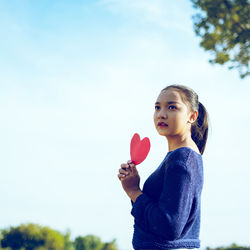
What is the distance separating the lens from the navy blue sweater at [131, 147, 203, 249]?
2600 millimetres

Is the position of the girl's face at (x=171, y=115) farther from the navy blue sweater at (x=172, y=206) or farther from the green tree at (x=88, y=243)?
the green tree at (x=88, y=243)

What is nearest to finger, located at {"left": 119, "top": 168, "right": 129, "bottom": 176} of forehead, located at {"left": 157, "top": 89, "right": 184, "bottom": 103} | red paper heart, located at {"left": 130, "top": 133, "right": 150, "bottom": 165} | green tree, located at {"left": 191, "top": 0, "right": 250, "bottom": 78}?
red paper heart, located at {"left": 130, "top": 133, "right": 150, "bottom": 165}

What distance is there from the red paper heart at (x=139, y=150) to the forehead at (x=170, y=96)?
0.32m

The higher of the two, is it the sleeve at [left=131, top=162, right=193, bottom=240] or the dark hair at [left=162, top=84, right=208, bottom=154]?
the dark hair at [left=162, top=84, right=208, bottom=154]

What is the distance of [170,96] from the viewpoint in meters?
3.05

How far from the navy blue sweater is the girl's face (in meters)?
0.23

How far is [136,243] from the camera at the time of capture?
2.82 metres

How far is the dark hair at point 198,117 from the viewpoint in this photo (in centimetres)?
313

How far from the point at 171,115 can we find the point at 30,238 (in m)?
40.9

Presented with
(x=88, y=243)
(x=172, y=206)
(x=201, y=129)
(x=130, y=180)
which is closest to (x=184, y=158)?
(x=172, y=206)

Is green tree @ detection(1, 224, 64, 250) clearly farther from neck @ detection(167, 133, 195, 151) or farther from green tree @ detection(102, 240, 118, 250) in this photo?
neck @ detection(167, 133, 195, 151)

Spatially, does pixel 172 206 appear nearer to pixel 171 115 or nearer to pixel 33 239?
pixel 171 115

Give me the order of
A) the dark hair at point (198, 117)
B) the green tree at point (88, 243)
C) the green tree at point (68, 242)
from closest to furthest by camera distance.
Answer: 1. the dark hair at point (198, 117)
2. the green tree at point (68, 242)
3. the green tree at point (88, 243)

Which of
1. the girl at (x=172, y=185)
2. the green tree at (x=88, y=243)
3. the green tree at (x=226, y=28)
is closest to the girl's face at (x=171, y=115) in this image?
the girl at (x=172, y=185)
